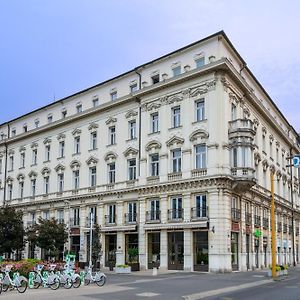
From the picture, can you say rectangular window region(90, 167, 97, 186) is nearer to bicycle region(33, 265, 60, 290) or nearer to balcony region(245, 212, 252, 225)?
balcony region(245, 212, 252, 225)

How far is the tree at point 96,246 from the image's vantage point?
4403 centimetres

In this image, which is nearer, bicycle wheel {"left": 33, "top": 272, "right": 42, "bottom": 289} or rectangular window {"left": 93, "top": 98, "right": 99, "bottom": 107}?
bicycle wheel {"left": 33, "top": 272, "right": 42, "bottom": 289}

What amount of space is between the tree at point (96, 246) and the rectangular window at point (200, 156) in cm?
1200

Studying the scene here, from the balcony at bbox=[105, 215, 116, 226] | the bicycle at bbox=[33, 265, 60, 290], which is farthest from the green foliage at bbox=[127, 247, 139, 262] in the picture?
the bicycle at bbox=[33, 265, 60, 290]

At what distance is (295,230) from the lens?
214 feet

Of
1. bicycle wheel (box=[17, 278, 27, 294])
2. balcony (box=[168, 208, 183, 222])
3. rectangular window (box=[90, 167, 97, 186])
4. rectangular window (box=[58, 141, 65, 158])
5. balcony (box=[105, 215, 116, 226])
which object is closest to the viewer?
bicycle wheel (box=[17, 278, 27, 294])

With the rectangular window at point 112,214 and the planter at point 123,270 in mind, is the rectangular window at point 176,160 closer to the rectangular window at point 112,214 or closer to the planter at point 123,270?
the rectangular window at point 112,214

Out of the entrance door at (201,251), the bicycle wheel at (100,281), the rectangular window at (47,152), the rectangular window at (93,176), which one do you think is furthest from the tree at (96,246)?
the bicycle wheel at (100,281)

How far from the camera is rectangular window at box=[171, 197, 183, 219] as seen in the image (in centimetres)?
4131

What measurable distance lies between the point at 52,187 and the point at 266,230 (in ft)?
81.3

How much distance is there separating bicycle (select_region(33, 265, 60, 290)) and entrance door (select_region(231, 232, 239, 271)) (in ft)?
68.3

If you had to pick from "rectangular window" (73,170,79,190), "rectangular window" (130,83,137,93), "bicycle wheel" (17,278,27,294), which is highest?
"rectangular window" (130,83,137,93)

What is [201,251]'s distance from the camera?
3959 centimetres

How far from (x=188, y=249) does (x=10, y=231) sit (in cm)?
2036
